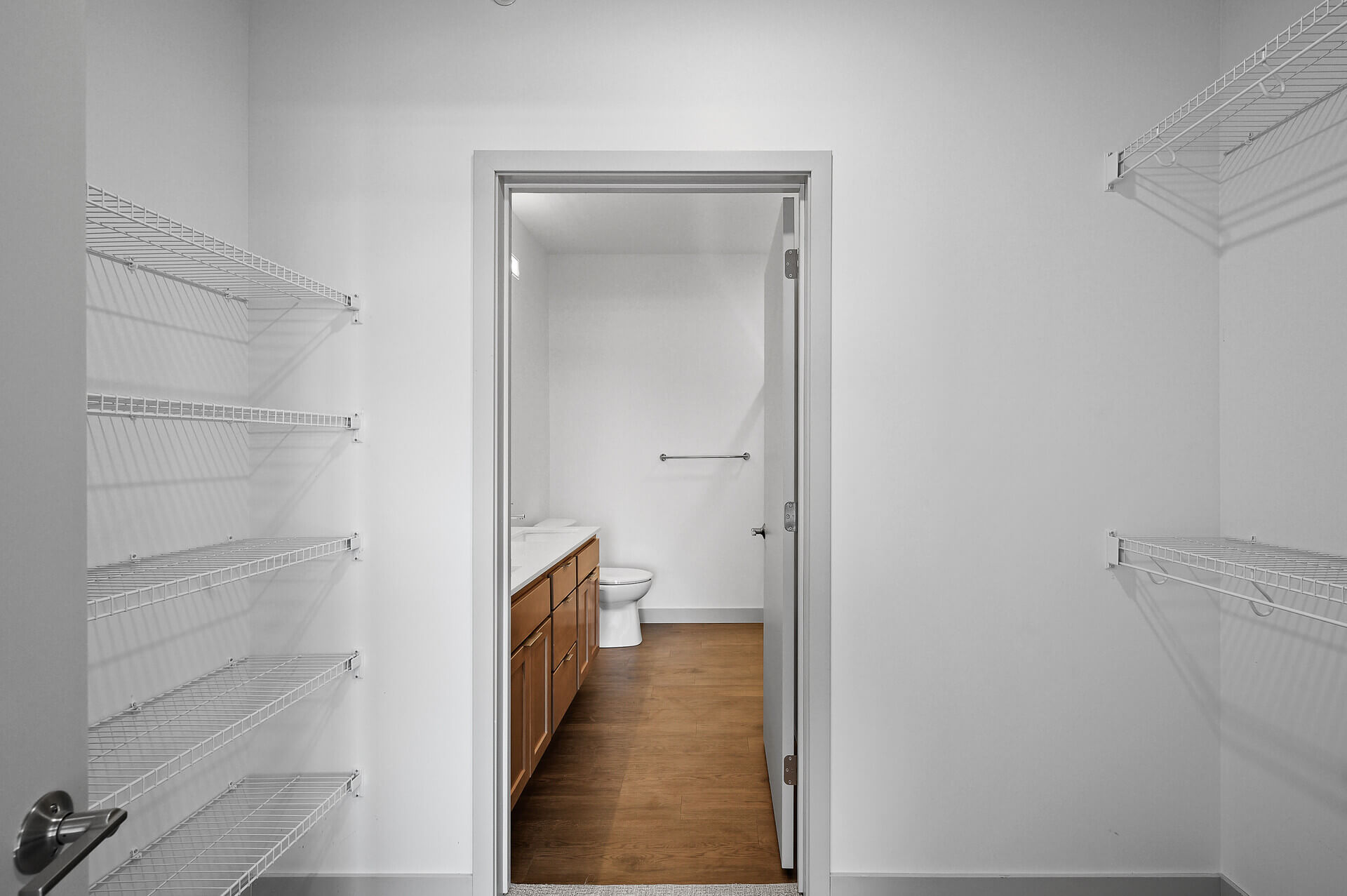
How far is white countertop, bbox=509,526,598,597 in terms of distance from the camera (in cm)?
232

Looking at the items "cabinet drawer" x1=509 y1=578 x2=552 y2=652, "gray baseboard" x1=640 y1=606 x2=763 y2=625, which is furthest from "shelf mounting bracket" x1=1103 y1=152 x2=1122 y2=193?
"gray baseboard" x1=640 y1=606 x2=763 y2=625

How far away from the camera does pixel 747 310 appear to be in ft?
16.0

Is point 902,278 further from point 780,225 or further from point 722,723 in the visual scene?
point 722,723

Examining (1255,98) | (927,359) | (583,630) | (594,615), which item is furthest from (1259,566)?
(594,615)

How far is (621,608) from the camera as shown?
14.3 feet

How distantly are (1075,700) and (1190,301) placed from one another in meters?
1.10

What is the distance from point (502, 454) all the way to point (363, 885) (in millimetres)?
1205

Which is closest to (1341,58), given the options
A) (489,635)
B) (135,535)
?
(489,635)

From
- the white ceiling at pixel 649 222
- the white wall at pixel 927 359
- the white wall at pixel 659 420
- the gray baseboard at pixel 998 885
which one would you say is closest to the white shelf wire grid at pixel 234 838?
the white wall at pixel 927 359

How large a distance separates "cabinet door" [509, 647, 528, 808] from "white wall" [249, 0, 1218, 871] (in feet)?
1.12

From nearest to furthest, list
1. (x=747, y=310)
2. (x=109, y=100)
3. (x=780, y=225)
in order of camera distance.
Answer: (x=109, y=100), (x=780, y=225), (x=747, y=310)

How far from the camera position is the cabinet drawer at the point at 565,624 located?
2.79 m

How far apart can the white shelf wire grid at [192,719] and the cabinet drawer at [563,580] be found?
97cm

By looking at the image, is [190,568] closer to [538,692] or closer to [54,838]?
[54,838]
